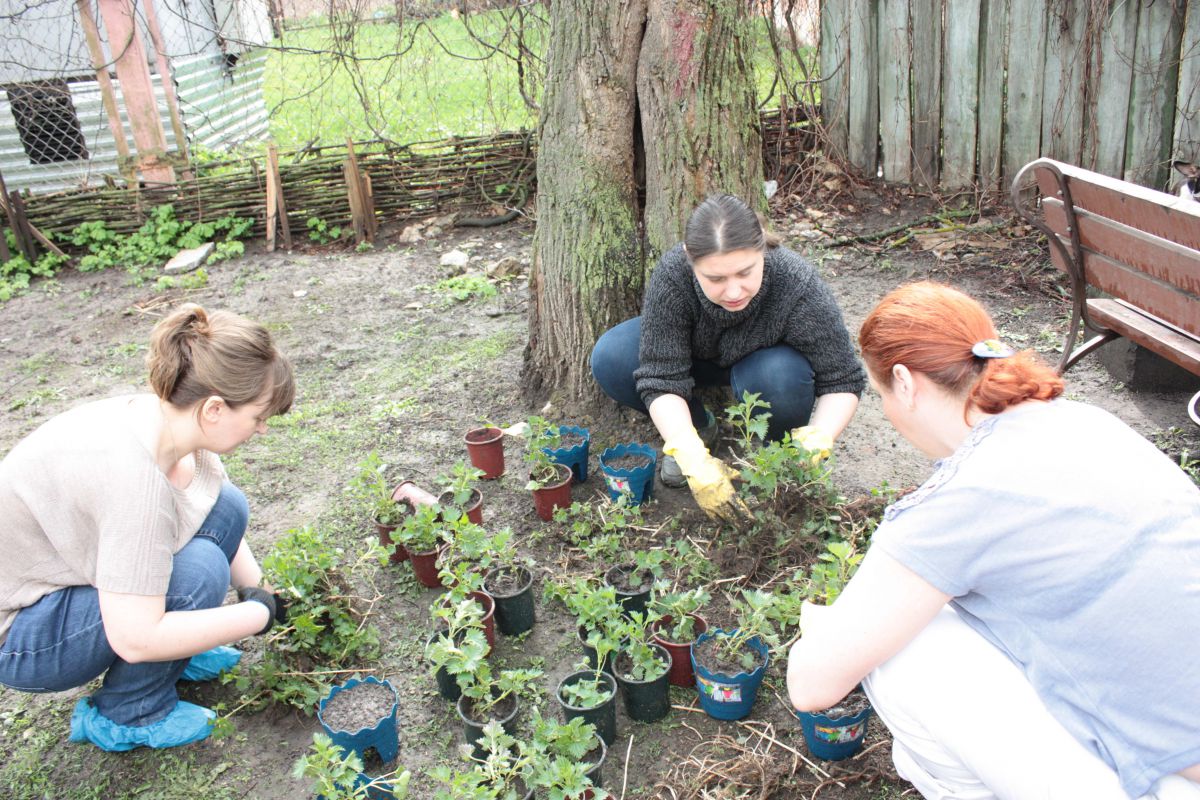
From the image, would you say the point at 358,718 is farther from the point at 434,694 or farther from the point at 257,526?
the point at 257,526

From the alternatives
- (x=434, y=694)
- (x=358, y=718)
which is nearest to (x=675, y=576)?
(x=434, y=694)

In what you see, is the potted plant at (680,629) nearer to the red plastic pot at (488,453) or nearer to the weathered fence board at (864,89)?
the red plastic pot at (488,453)

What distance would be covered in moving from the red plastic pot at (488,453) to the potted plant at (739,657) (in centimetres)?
126

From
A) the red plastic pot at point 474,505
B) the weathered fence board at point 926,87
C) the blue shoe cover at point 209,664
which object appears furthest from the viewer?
the weathered fence board at point 926,87

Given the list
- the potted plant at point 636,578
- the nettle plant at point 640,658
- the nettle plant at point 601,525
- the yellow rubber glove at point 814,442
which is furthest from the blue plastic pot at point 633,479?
the nettle plant at point 640,658

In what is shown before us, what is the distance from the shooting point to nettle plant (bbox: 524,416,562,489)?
3037 mm

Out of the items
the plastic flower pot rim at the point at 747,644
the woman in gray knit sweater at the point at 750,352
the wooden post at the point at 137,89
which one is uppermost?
the wooden post at the point at 137,89

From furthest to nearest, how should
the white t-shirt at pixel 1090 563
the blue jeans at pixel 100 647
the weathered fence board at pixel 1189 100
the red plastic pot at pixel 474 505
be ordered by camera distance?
1. the weathered fence board at pixel 1189 100
2. the red plastic pot at pixel 474 505
3. the blue jeans at pixel 100 647
4. the white t-shirt at pixel 1090 563

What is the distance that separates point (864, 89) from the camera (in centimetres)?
609

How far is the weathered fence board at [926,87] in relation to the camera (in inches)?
222

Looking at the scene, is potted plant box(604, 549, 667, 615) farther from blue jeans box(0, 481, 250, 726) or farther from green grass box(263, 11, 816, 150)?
green grass box(263, 11, 816, 150)

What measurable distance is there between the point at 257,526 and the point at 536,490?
98cm

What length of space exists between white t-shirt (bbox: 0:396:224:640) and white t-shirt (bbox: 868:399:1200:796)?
4.81 feet

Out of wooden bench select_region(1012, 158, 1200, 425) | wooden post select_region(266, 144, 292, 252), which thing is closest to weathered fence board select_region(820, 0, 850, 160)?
wooden bench select_region(1012, 158, 1200, 425)
